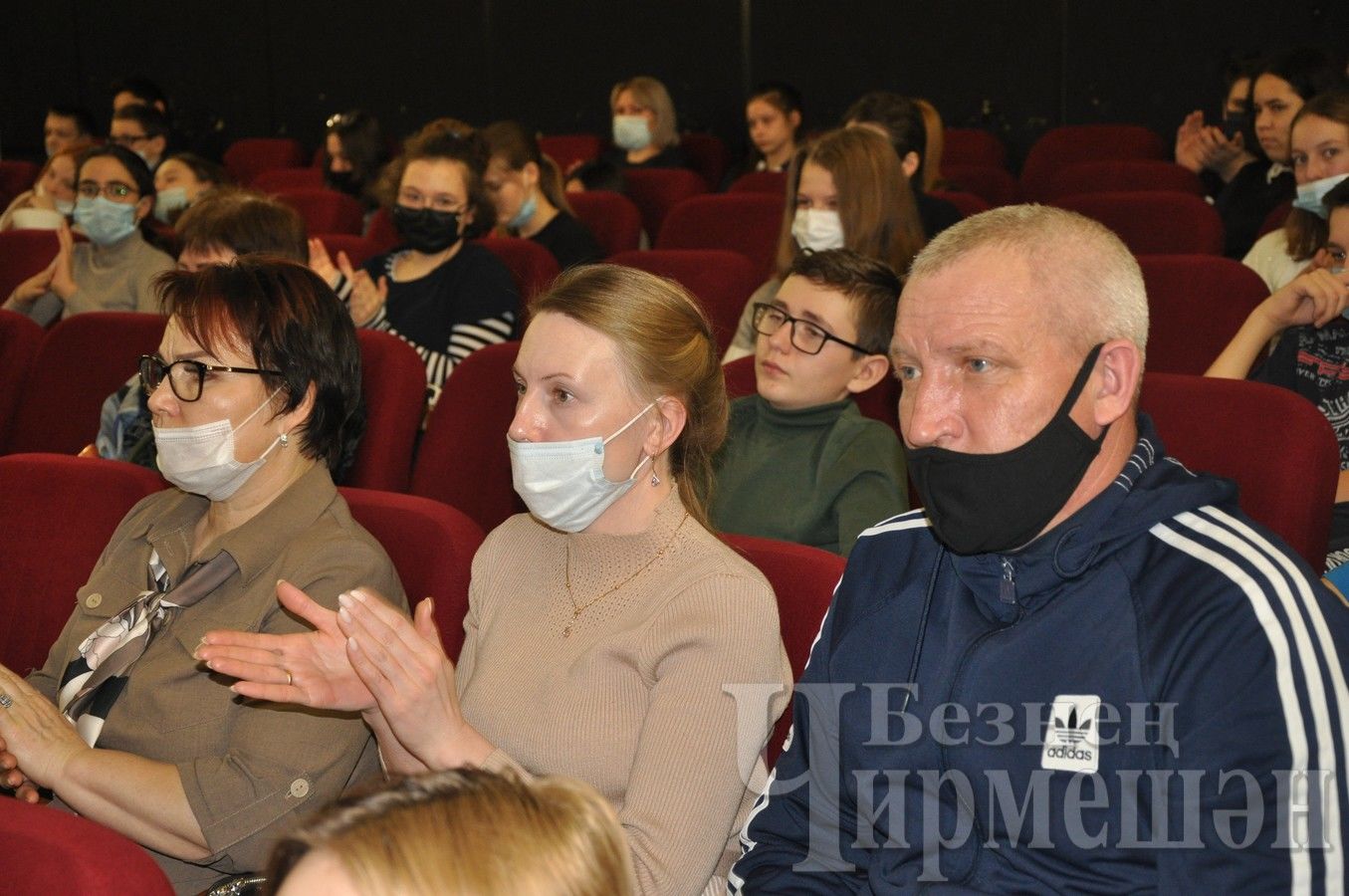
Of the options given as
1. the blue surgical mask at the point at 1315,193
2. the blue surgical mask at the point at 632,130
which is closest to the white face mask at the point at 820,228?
the blue surgical mask at the point at 1315,193

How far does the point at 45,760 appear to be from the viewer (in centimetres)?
190

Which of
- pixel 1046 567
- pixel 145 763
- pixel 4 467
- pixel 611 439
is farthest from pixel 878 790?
pixel 4 467

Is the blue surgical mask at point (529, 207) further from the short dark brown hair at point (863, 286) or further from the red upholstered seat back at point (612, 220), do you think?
the short dark brown hair at point (863, 286)

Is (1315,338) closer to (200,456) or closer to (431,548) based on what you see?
(431,548)

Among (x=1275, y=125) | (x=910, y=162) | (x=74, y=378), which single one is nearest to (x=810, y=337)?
(x=74, y=378)

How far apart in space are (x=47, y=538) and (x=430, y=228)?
2.16 m

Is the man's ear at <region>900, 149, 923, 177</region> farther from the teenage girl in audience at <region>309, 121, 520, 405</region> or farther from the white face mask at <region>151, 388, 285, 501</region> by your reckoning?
the white face mask at <region>151, 388, 285, 501</region>

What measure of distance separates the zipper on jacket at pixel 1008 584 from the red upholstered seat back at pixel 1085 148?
5.98 m

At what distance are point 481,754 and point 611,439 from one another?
47 cm

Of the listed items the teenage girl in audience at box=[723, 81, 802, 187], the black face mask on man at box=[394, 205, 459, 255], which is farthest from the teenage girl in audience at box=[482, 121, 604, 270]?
the teenage girl in audience at box=[723, 81, 802, 187]

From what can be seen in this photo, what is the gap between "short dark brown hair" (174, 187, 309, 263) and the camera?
3406 mm

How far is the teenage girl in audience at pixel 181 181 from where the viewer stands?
234 inches

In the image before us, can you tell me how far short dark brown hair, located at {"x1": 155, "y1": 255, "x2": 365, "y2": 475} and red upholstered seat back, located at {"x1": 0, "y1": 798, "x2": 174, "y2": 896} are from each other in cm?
108

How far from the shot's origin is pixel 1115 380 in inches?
60.8
